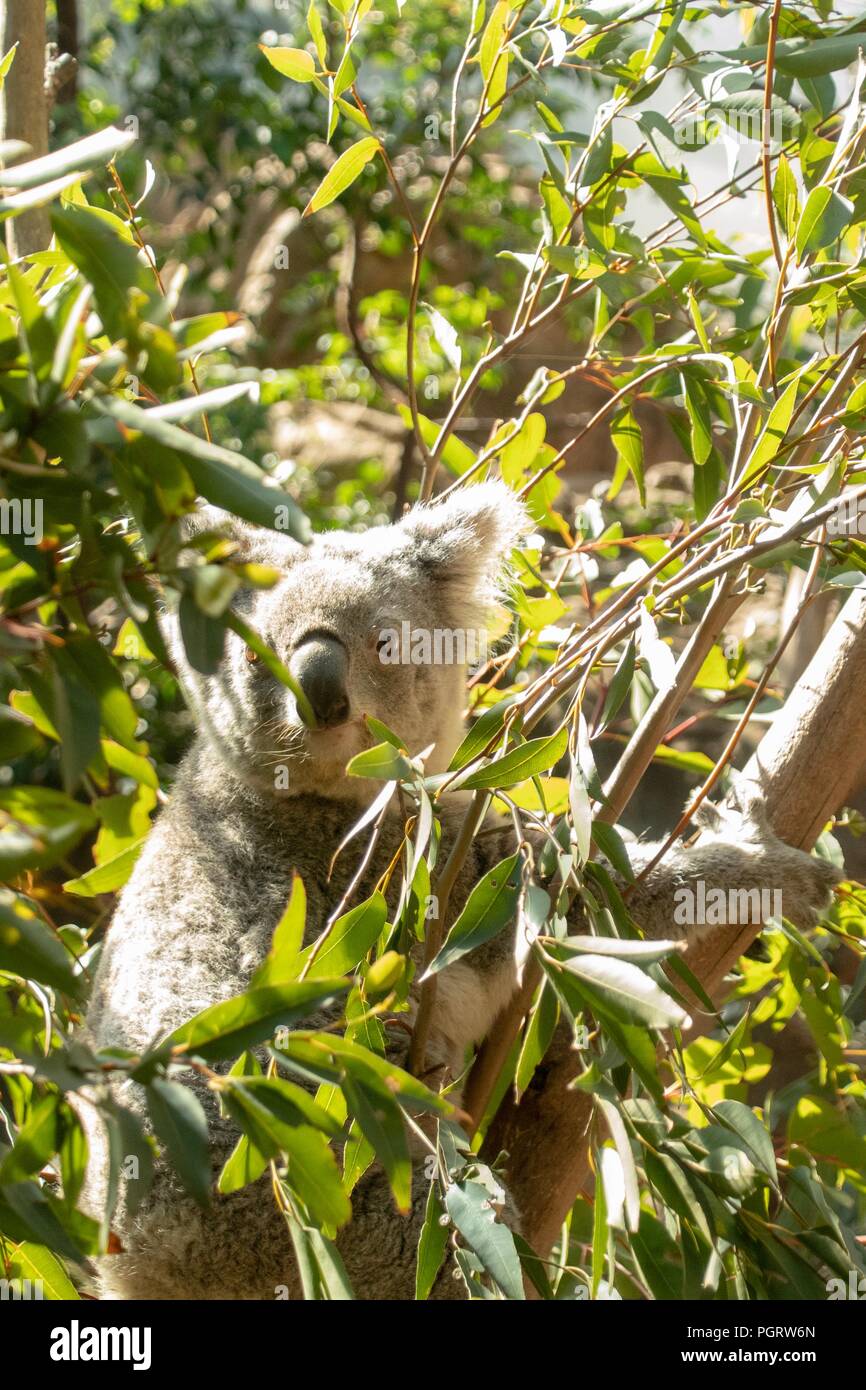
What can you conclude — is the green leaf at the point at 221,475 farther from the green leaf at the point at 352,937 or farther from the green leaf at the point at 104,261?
the green leaf at the point at 352,937

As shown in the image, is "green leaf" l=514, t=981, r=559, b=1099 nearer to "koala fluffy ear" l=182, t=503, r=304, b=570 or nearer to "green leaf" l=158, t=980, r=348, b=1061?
"green leaf" l=158, t=980, r=348, b=1061

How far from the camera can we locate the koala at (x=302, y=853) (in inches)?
71.9

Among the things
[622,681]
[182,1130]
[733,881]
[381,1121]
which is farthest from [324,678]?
[182,1130]

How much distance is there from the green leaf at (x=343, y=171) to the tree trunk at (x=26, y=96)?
58 centimetres

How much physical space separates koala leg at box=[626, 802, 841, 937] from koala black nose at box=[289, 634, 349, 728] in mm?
542

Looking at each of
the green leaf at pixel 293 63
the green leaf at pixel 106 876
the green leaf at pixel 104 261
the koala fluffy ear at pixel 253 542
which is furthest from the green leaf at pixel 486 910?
the green leaf at pixel 293 63

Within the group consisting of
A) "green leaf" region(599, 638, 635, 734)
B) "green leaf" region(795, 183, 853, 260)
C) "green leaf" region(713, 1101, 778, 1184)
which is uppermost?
"green leaf" region(795, 183, 853, 260)

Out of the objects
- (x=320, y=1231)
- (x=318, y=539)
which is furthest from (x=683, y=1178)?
(x=318, y=539)

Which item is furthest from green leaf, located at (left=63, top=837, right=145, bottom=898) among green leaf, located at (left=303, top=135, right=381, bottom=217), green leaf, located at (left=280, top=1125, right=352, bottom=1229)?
green leaf, located at (left=303, top=135, right=381, bottom=217)

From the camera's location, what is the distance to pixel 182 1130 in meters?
0.94

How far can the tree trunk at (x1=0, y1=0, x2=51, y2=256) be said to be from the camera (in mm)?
2172

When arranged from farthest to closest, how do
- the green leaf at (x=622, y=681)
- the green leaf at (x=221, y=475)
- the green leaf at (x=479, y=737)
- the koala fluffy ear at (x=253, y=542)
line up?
the koala fluffy ear at (x=253, y=542) → the green leaf at (x=622, y=681) → the green leaf at (x=479, y=737) → the green leaf at (x=221, y=475)

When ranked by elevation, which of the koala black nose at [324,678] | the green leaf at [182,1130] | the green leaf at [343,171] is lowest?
the green leaf at [182,1130]

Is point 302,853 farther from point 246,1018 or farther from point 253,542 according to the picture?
point 246,1018
